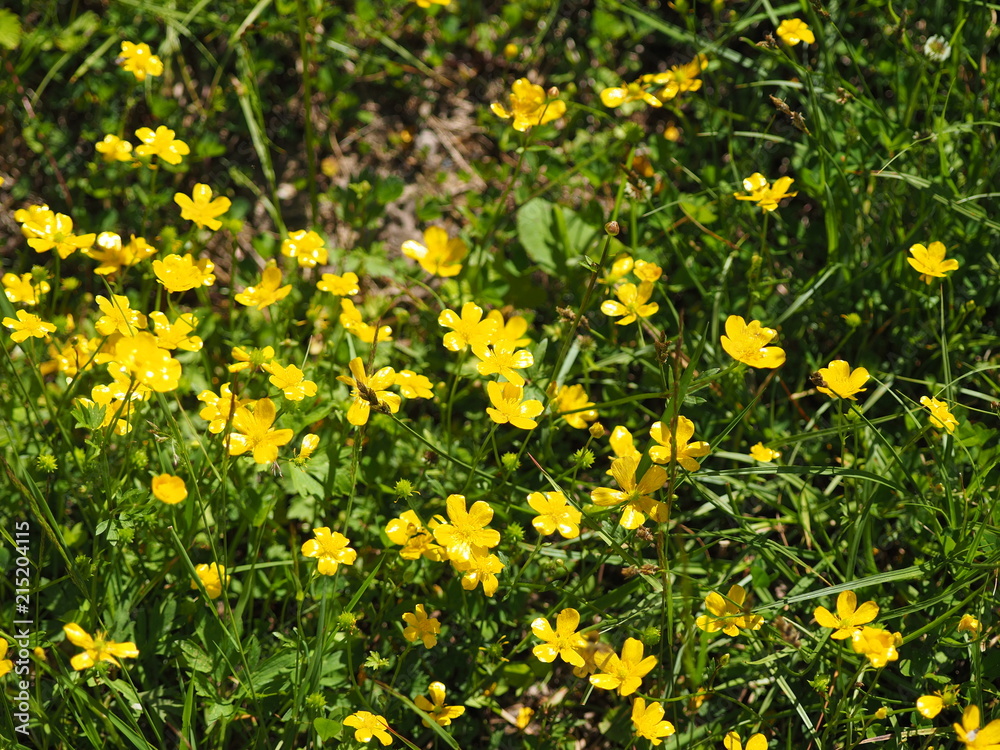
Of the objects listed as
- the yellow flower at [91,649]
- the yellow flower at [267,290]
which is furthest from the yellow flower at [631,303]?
the yellow flower at [91,649]

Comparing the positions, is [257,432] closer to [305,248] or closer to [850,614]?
[305,248]

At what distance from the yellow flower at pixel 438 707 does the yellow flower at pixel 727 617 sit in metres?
0.62

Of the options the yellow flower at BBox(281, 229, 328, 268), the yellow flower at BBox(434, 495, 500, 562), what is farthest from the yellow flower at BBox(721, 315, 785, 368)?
the yellow flower at BBox(281, 229, 328, 268)

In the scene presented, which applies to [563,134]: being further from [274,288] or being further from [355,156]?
[274,288]

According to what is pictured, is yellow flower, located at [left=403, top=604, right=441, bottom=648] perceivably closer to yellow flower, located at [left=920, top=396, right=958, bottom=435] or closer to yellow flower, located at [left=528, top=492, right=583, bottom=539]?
yellow flower, located at [left=528, top=492, right=583, bottom=539]

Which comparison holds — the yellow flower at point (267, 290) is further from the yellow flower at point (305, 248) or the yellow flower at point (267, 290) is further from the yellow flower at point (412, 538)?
the yellow flower at point (412, 538)

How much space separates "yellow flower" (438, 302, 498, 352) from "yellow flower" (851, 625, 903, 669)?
1104 mm

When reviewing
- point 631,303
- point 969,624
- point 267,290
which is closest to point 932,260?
point 631,303

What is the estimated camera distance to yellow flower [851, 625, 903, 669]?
1.67m

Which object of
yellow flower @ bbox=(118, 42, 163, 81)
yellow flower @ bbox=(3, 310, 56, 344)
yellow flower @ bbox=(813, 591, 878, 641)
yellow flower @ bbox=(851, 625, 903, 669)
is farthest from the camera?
yellow flower @ bbox=(118, 42, 163, 81)

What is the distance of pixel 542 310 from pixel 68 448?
161cm

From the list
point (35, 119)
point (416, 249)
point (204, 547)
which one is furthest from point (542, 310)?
point (35, 119)

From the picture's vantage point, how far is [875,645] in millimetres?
1700

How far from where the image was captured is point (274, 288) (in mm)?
2297
